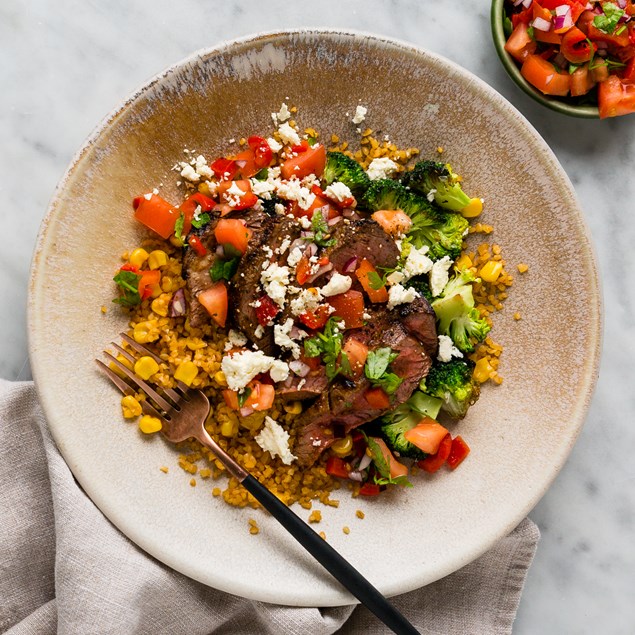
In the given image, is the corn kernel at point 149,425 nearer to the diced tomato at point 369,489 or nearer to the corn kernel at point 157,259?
the corn kernel at point 157,259

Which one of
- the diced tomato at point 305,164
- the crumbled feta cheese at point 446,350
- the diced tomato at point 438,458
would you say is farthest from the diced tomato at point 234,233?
the diced tomato at point 438,458

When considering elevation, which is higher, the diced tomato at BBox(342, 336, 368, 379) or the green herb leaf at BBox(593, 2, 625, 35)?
the green herb leaf at BBox(593, 2, 625, 35)

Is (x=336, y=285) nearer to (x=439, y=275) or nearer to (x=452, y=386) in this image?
(x=439, y=275)

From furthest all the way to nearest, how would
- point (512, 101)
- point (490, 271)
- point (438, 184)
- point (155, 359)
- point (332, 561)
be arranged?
1. point (512, 101)
2. point (490, 271)
3. point (438, 184)
4. point (155, 359)
5. point (332, 561)

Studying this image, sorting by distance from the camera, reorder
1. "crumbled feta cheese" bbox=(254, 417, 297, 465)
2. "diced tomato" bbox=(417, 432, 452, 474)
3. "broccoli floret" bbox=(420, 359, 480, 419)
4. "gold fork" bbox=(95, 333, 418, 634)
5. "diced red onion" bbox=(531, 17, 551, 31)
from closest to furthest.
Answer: "gold fork" bbox=(95, 333, 418, 634), "crumbled feta cheese" bbox=(254, 417, 297, 465), "broccoli floret" bbox=(420, 359, 480, 419), "diced tomato" bbox=(417, 432, 452, 474), "diced red onion" bbox=(531, 17, 551, 31)

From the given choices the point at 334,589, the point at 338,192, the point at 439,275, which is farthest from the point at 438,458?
the point at 338,192

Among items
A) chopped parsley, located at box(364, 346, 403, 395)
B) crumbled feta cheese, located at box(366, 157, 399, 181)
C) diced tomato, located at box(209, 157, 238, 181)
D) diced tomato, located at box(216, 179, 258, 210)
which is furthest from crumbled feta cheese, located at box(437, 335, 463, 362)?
diced tomato, located at box(209, 157, 238, 181)

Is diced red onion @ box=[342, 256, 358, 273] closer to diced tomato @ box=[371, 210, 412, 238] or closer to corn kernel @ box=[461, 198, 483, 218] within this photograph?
diced tomato @ box=[371, 210, 412, 238]

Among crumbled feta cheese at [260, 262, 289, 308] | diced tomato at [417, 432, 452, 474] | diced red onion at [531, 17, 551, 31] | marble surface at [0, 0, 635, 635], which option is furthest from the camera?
marble surface at [0, 0, 635, 635]
